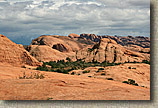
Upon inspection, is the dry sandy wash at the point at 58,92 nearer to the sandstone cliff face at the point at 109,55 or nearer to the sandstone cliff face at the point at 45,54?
the sandstone cliff face at the point at 109,55

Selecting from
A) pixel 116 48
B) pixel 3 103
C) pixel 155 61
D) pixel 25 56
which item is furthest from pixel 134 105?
pixel 116 48

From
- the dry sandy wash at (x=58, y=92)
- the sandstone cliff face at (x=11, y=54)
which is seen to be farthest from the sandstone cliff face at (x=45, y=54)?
the dry sandy wash at (x=58, y=92)

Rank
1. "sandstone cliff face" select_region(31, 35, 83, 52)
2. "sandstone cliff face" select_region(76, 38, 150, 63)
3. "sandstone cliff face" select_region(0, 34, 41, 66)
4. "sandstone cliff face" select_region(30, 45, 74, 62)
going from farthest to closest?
"sandstone cliff face" select_region(31, 35, 83, 52) < "sandstone cliff face" select_region(30, 45, 74, 62) < "sandstone cliff face" select_region(76, 38, 150, 63) < "sandstone cliff face" select_region(0, 34, 41, 66)

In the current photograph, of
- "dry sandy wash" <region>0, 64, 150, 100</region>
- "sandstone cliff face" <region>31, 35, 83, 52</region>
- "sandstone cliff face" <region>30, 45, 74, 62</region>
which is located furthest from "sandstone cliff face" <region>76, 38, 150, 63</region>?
"dry sandy wash" <region>0, 64, 150, 100</region>

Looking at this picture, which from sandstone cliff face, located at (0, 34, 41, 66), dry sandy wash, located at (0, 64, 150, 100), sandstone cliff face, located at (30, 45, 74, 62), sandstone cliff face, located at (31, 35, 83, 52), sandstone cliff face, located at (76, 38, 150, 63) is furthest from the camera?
sandstone cliff face, located at (31, 35, 83, 52)

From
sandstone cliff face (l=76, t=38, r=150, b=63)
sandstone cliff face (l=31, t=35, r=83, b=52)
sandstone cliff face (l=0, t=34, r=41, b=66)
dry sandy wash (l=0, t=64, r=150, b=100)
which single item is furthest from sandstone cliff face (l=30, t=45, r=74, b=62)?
dry sandy wash (l=0, t=64, r=150, b=100)

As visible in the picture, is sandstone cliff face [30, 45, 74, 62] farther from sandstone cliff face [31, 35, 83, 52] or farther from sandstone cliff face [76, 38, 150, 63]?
sandstone cliff face [31, 35, 83, 52]

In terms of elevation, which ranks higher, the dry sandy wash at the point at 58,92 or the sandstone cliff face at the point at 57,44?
the sandstone cliff face at the point at 57,44

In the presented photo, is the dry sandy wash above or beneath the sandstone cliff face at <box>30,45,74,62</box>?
beneath

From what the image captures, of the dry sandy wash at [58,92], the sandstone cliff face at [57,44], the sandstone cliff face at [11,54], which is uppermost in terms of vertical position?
the sandstone cliff face at [57,44]

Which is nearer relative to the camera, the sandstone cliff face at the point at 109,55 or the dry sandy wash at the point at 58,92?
the dry sandy wash at the point at 58,92

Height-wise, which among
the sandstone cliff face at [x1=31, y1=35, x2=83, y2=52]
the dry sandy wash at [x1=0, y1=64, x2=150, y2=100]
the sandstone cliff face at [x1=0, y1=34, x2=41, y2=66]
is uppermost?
the sandstone cliff face at [x1=31, y1=35, x2=83, y2=52]

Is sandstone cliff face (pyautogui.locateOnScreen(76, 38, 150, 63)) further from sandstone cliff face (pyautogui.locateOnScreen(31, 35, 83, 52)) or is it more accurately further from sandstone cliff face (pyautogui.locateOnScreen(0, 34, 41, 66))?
sandstone cliff face (pyautogui.locateOnScreen(0, 34, 41, 66))

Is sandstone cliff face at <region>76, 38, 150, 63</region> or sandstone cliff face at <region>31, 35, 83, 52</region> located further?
sandstone cliff face at <region>31, 35, 83, 52</region>
